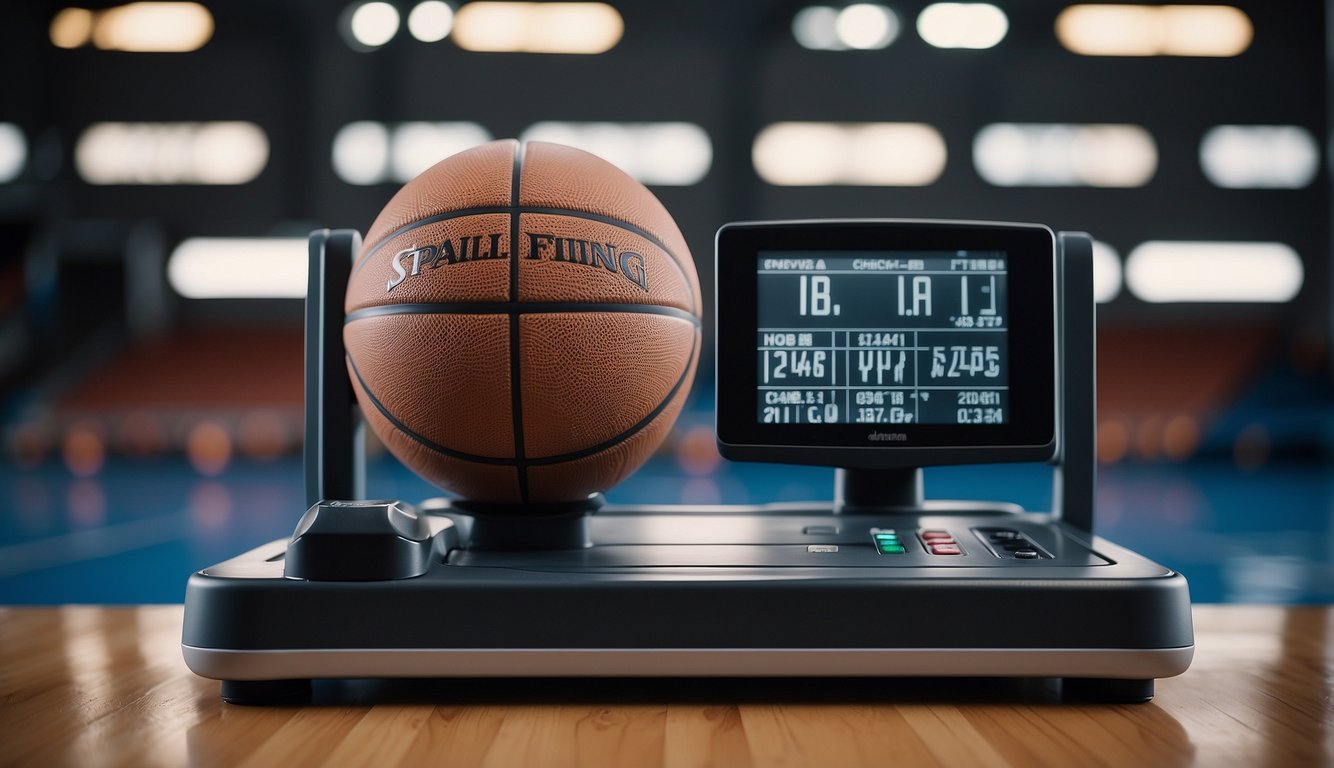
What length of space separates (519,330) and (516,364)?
0.03 meters

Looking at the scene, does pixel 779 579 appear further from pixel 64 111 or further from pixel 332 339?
pixel 64 111

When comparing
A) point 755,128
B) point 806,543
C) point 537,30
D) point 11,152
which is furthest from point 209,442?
point 806,543

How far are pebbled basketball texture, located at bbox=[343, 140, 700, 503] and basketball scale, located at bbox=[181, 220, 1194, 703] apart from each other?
58mm

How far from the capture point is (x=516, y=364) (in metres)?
0.78

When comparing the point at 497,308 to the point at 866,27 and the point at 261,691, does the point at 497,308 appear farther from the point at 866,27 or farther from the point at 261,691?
the point at 866,27

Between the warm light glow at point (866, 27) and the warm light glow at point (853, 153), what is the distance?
2.13ft

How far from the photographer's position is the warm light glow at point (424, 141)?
793 cm

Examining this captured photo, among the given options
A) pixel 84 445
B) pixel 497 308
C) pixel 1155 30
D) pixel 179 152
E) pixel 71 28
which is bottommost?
pixel 84 445

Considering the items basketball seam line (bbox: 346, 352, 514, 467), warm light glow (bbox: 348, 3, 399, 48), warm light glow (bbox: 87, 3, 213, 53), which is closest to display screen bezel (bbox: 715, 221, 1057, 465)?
basketball seam line (bbox: 346, 352, 514, 467)

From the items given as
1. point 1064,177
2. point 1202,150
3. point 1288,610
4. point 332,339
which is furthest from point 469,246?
point 1202,150

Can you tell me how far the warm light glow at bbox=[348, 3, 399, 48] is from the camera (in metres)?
7.97

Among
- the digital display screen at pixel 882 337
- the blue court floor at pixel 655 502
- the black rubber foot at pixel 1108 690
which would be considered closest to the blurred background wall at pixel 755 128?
the blue court floor at pixel 655 502

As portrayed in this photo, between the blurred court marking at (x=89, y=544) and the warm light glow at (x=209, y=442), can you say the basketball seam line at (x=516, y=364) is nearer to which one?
the blurred court marking at (x=89, y=544)

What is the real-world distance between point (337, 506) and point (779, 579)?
Answer: 0.32 metres
